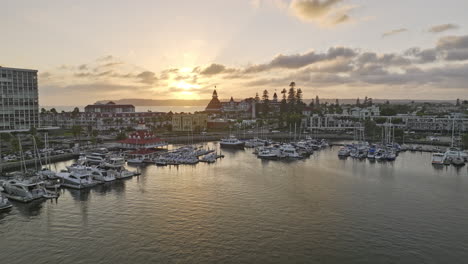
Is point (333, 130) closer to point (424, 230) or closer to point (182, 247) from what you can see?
point (424, 230)

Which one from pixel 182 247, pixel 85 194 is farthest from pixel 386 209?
pixel 85 194

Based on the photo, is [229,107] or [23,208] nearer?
[23,208]

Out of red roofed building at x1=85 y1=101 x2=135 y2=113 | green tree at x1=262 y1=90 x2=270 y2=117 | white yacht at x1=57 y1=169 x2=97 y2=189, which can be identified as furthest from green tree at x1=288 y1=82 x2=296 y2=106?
white yacht at x1=57 y1=169 x2=97 y2=189

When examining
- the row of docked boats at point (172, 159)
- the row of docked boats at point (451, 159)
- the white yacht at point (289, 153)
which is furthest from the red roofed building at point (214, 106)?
the row of docked boats at point (451, 159)

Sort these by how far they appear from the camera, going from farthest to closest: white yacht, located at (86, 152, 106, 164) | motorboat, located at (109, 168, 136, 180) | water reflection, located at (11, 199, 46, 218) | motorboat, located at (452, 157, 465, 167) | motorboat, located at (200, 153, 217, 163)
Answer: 1. motorboat, located at (200, 153, 217, 163)
2. motorboat, located at (452, 157, 465, 167)
3. white yacht, located at (86, 152, 106, 164)
4. motorboat, located at (109, 168, 136, 180)
5. water reflection, located at (11, 199, 46, 218)

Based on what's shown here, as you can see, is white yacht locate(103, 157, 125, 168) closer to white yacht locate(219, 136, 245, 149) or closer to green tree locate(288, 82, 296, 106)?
white yacht locate(219, 136, 245, 149)

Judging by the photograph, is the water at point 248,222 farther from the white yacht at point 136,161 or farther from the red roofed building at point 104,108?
the red roofed building at point 104,108
